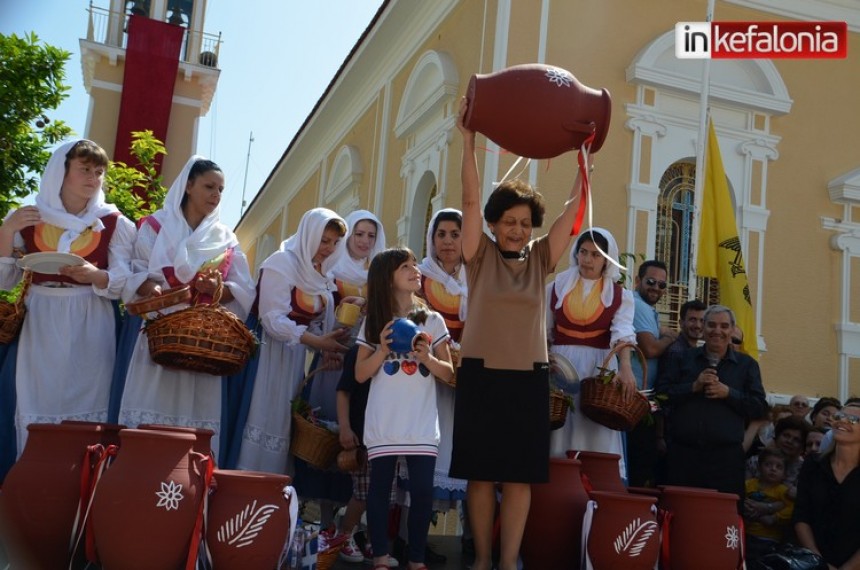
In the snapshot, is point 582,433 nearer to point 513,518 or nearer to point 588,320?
point 588,320

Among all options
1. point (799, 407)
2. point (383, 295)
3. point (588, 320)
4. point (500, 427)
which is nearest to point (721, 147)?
point (799, 407)

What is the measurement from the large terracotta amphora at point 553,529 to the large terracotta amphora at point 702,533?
448mm

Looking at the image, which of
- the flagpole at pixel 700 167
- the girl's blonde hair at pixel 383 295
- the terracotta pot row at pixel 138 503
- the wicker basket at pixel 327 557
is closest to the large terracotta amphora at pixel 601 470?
the girl's blonde hair at pixel 383 295

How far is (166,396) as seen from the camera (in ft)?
16.0

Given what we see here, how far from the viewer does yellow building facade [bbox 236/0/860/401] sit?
9.65 m

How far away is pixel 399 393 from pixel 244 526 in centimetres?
104

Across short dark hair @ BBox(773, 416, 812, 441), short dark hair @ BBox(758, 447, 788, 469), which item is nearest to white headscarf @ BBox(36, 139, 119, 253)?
short dark hair @ BBox(758, 447, 788, 469)

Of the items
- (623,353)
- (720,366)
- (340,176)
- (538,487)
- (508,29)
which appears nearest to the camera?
(538,487)

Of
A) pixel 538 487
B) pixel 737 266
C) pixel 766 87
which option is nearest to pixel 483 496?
pixel 538 487

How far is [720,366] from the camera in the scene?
582cm

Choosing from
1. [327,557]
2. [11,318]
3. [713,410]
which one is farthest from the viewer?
[713,410]

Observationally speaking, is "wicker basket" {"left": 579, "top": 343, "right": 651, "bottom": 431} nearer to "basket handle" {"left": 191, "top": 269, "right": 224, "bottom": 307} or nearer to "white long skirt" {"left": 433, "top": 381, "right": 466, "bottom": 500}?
"white long skirt" {"left": 433, "top": 381, "right": 466, "bottom": 500}

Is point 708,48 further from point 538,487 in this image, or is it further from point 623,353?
point 538,487

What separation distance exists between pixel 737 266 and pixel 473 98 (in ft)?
19.0
